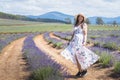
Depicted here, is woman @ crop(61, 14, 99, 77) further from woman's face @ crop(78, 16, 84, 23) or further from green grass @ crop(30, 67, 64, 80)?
green grass @ crop(30, 67, 64, 80)

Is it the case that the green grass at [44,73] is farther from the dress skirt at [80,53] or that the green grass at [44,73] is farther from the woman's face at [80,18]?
the woman's face at [80,18]

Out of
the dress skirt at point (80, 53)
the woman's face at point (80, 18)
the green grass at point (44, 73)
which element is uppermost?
the woman's face at point (80, 18)

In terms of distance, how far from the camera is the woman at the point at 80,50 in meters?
11.5

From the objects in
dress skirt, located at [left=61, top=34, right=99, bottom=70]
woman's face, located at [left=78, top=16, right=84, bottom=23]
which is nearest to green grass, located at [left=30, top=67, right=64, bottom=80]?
dress skirt, located at [left=61, top=34, right=99, bottom=70]

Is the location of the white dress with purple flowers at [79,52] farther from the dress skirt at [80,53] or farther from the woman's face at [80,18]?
the woman's face at [80,18]

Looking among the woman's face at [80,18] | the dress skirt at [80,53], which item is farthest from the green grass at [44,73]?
the woman's face at [80,18]

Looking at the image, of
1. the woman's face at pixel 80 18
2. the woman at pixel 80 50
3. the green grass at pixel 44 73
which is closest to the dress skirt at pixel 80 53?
the woman at pixel 80 50

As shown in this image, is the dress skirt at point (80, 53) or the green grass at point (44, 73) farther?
the dress skirt at point (80, 53)

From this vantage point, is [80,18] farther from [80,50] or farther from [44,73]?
[44,73]

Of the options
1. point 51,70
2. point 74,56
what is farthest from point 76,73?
point 51,70

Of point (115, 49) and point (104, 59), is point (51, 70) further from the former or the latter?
point (115, 49)

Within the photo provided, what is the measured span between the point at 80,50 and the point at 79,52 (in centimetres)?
8

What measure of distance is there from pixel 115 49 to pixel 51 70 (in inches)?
440

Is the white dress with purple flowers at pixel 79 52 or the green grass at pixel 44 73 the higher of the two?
the white dress with purple flowers at pixel 79 52
